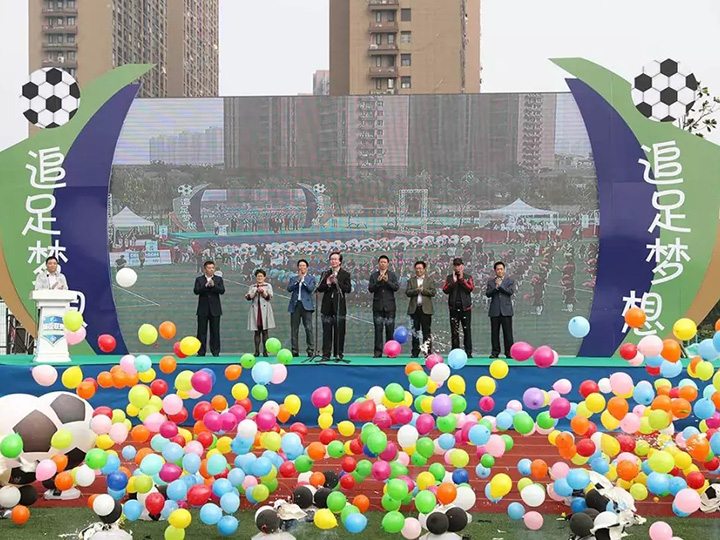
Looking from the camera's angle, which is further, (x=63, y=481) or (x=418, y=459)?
(x=63, y=481)

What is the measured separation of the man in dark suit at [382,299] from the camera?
8977 mm

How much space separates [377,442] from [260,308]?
4430 millimetres

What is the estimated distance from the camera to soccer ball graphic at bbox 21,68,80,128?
9.85m

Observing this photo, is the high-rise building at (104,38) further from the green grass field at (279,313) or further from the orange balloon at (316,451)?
the orange balloon at (316,451)

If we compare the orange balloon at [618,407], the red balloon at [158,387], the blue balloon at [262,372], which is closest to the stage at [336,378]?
the red balloon at [158,387]

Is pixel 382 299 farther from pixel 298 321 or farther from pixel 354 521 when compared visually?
pixel 354 521

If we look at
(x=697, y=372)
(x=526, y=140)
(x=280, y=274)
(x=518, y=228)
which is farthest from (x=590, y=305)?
(x=697, y=372)

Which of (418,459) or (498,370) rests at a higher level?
(498,370)

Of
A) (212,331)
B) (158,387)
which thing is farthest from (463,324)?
(158,387)

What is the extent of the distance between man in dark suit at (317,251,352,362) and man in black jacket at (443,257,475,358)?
1.03 metres

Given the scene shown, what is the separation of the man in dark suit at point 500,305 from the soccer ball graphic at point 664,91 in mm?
2343

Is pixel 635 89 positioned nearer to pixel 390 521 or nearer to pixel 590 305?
pixel 590 305

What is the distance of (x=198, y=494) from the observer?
529cm

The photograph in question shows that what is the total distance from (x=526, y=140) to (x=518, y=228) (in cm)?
94
